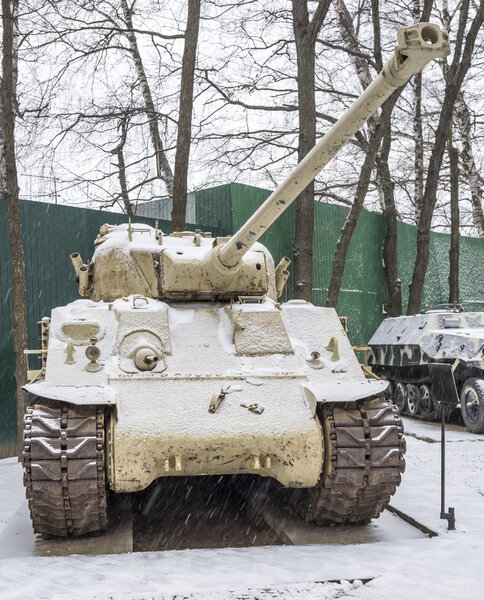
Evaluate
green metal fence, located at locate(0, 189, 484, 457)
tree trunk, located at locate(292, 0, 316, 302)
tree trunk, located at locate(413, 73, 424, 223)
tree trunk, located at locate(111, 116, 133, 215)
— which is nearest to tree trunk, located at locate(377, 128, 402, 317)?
green metal fence, located at locate(0, 189, 484, 457)

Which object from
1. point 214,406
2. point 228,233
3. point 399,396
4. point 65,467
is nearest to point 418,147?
point 399,396

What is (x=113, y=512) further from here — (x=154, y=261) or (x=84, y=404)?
(x=154, y=261)

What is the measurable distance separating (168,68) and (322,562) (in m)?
12.3

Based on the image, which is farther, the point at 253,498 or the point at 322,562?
the point at 253,498

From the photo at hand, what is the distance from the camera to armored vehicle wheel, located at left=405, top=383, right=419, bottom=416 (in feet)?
43.8

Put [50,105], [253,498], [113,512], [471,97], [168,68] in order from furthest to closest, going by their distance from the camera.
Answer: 1. [471,97]
2. [168,68]
3. [50,105]
4. [253,498]
5. [113,512]

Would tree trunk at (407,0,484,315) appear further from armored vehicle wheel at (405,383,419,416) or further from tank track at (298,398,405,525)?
tank track at (298,398,405,525)

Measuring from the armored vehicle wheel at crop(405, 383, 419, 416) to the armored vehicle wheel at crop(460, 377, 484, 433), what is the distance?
4.82ft

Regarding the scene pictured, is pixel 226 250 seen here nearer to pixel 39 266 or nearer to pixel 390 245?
pixel 39 266

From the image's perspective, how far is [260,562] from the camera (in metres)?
5.11

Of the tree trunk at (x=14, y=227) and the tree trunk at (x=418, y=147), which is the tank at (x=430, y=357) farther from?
the tree trunk at (x=14, y=227)

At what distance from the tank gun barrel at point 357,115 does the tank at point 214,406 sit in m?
0.01

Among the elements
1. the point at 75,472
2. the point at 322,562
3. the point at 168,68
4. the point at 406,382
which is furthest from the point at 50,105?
the point at 322,562

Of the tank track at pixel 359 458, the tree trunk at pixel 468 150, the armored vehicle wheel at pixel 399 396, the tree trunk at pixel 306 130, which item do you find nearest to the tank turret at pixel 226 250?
Result: the tank track at pixel 359 458
